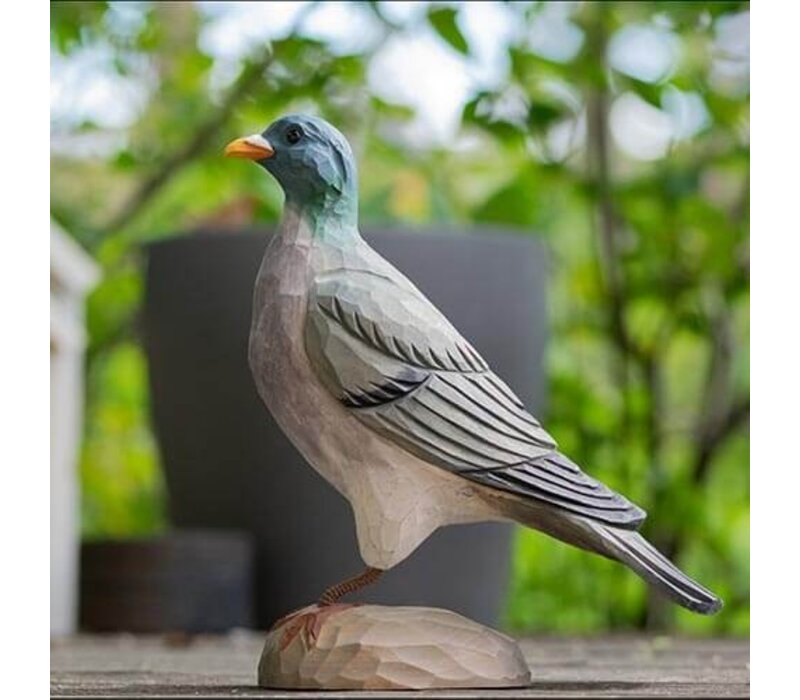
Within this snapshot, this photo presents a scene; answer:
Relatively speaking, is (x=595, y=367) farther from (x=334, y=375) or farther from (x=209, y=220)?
(x=334, y=375)

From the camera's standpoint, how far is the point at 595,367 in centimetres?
369

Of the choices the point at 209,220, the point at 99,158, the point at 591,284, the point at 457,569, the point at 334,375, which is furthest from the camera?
the point at 99,158

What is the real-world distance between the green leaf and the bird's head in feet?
3.96

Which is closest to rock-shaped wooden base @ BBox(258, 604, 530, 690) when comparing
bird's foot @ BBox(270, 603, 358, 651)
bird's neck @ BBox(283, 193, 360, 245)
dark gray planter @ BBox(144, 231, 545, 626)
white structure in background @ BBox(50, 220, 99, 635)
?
bird's foot @ BBox(270, 603, 358, 651)

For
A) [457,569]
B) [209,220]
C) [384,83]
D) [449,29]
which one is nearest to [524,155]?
[384,83]

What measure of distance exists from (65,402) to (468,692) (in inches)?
62.8

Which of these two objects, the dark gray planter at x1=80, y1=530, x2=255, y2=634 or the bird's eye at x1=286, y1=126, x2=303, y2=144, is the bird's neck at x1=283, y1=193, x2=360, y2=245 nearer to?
the bird's eye at x1=286, y1=126, x2=303, y2=144

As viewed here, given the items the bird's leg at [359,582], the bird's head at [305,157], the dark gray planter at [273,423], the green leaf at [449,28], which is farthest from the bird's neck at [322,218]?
the green leaf at [449,28]

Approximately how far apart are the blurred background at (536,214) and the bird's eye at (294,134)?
1.27 m

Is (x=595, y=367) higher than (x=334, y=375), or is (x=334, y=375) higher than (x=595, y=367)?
(x=334, y=375)

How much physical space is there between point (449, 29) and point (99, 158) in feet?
4.53

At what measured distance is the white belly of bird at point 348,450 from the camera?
1.18 m

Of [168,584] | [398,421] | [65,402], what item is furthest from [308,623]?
[65,402]

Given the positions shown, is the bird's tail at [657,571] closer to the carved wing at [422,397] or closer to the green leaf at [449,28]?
the carved wing at [422,397]
